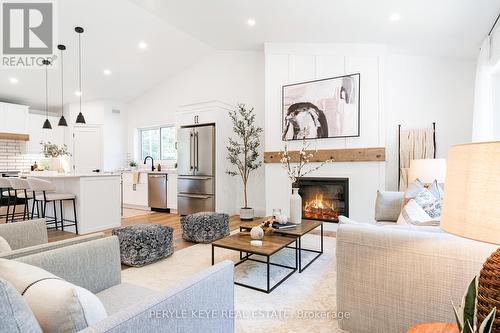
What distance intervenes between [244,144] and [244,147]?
76 mm

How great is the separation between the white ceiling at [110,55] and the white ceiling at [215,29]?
0.05ft

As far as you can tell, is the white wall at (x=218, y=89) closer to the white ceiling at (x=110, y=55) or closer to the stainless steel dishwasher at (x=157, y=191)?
the white ceiling at (x=110, y=55)

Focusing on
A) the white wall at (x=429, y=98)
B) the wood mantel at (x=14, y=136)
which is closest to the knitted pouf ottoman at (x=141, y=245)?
the white wall at (x=429, y=98)

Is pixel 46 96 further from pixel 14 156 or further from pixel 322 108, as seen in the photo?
pixel 322 108

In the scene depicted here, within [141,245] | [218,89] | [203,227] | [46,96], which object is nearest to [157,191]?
[218,89]

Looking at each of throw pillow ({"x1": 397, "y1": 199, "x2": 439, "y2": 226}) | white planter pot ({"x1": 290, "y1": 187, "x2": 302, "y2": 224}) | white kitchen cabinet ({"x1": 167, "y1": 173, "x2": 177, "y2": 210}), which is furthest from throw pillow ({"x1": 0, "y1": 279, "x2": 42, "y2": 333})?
white kitchen cabinet ({"x1": 167, "y1": 173, "x2": 177, "y2": 210})

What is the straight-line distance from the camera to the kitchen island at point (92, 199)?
4.04 metres

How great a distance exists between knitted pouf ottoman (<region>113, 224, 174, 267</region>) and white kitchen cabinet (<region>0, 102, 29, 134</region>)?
19.0 ft

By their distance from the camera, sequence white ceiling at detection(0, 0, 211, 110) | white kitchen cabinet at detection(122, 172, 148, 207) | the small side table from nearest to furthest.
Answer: the small side table < white ceiling at detection(0, 0, 211, 110) < white kitchen cabinet at detection(122, 172, 148, 207)

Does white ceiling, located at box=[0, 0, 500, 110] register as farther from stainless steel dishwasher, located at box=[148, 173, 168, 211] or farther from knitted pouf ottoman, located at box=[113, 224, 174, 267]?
knitted pouf ottoman, located at box=[113, 224, 174, 267]

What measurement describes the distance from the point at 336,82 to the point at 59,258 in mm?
4282

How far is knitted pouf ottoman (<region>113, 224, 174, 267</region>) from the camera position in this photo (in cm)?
278

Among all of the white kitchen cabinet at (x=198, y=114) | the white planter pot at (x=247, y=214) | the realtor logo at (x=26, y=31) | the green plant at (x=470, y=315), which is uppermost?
the realtor logo at (x=26, y=31)

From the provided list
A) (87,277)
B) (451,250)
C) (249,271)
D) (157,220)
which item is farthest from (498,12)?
(157,220)
